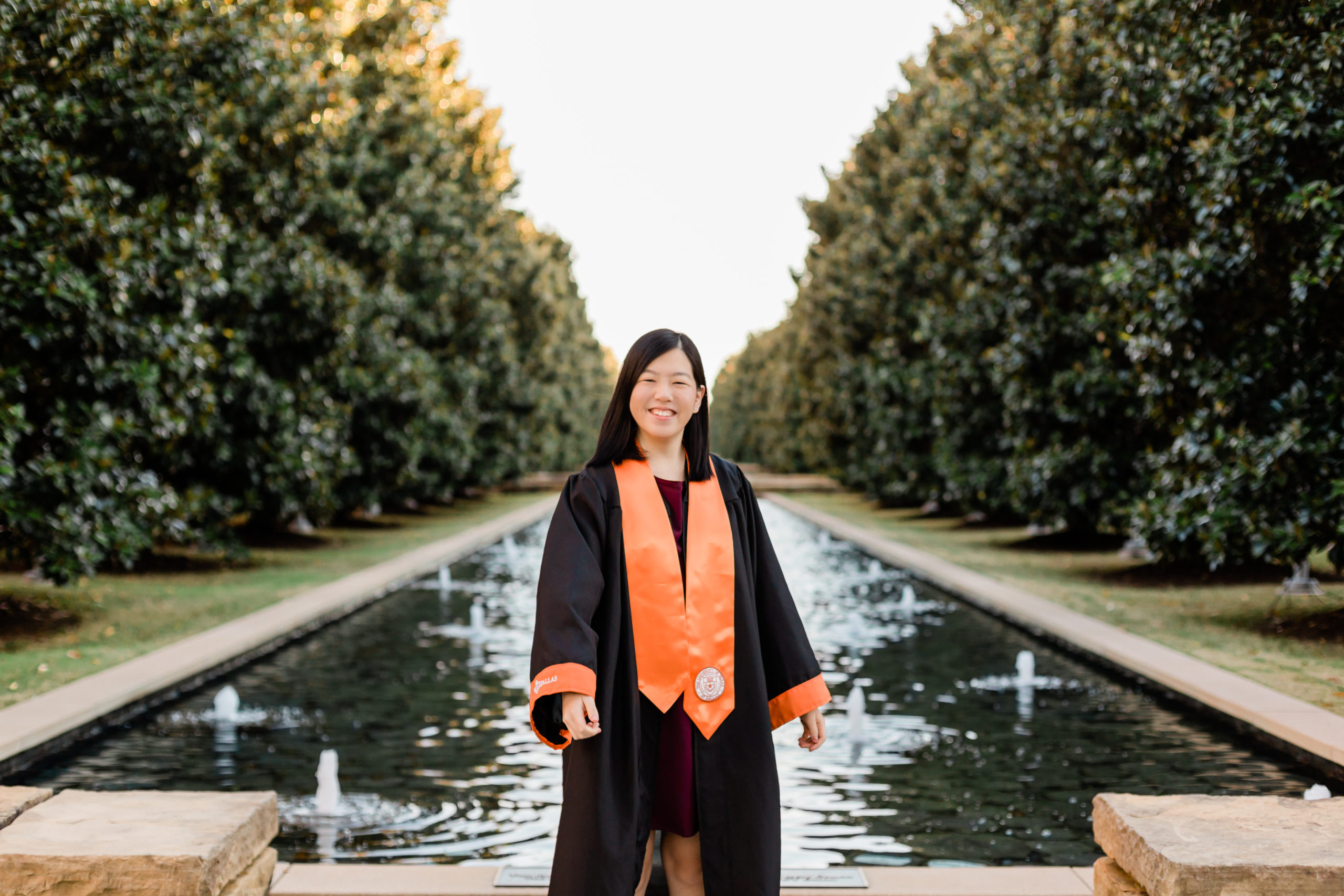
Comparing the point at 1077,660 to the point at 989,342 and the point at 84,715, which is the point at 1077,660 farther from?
the point at 989,342

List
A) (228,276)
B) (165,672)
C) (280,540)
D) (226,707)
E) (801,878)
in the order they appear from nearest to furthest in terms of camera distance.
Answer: (801,878)
(226,707)
(165,672)
(228,276)
(280,540)

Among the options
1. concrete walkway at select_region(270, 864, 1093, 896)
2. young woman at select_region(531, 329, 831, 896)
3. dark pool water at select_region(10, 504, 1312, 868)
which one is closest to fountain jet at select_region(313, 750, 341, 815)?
dark pool water at select_region(10, 504, 1312, 868)

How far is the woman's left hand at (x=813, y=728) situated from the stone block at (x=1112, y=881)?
1000mm

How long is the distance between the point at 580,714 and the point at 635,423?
827 millimetres

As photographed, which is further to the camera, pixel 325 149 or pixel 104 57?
pixel 325 149

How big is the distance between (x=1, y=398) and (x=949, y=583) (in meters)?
10.5

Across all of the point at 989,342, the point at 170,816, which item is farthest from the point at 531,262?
the point at 170,816

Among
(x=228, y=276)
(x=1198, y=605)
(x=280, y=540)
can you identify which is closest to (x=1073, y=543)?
(x=1198, y=605)

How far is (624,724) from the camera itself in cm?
341

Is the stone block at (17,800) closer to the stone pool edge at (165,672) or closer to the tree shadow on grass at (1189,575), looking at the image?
the stone pool edge at (165,672)

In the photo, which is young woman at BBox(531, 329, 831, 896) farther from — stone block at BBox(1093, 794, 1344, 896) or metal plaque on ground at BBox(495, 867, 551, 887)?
metal plaque on ground at BBox(495, 867, 551, 887)

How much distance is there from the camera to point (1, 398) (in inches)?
411

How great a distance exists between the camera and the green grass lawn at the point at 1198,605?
9859 mm

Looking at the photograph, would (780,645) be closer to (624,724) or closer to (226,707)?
(624,724)
